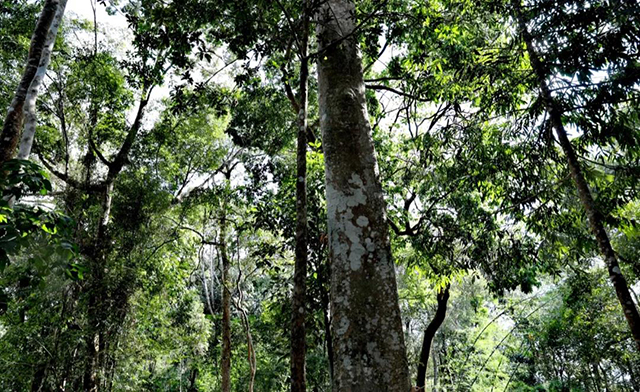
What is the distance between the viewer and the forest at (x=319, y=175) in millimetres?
2178

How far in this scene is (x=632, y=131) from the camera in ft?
11.0

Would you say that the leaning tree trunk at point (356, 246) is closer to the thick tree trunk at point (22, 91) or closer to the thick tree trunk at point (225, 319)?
the thick tree trunk at point (22, 91)

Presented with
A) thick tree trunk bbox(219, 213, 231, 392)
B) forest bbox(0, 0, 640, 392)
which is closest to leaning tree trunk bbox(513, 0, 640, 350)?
forest bbox(0, 0, 640, 392)

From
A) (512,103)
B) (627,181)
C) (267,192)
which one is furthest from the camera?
(267,192)

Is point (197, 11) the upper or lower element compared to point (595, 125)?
upper

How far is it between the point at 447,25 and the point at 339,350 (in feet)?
13.1

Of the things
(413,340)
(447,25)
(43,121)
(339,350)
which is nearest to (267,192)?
(447,25)

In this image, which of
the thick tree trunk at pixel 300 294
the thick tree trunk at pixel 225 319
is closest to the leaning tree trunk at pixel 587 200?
the thick tree trunk at pixel 300 294

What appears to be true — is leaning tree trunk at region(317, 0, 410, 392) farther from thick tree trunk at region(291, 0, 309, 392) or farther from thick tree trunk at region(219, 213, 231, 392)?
thick tree trunk at region(219, 213, 231, 392)

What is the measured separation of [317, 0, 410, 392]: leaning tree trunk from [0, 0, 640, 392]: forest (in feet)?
0.04

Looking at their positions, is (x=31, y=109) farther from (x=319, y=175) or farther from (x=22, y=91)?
(x=319, y=175)

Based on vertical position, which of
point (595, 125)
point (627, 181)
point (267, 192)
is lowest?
point (627, 181)

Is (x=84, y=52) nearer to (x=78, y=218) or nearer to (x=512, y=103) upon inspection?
(x=78, y=218)

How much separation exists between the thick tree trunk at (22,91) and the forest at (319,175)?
0.02 meters
